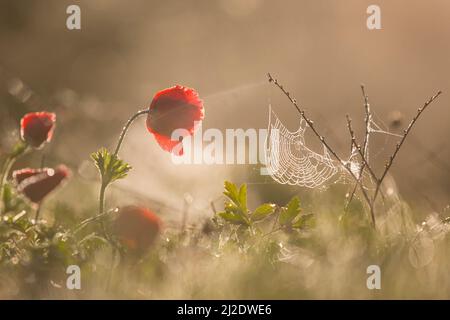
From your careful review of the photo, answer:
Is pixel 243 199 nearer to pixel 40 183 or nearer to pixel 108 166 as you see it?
pixel 108 166

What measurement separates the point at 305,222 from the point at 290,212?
0.18ft

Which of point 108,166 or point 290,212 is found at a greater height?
point 108,166

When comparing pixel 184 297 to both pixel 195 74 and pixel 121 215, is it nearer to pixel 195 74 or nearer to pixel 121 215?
pixel 121 215

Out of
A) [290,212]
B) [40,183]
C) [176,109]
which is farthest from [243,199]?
[40,183]

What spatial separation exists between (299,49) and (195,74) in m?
1.95

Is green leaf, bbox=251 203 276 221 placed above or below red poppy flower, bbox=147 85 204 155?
below

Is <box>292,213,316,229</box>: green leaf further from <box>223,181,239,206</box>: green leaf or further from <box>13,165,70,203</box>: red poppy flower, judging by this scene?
<box>13,165,70,203</box>: red poppy flower

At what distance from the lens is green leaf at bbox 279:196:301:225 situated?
205cm

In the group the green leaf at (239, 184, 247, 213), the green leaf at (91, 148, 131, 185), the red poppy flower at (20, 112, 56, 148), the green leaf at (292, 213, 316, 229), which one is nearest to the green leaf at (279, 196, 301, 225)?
the green leaf at (292, 213, 316, 229)

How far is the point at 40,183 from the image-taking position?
6.37 ft

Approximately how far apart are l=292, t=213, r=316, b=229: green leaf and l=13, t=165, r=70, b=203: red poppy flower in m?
0.71

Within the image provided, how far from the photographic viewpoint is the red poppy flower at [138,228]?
5.83ft

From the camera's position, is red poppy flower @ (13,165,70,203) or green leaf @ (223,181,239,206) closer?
red poppy flower @ (13,165,70,203)

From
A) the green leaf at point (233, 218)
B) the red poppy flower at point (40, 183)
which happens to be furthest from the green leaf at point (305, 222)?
the red poppy flower at point (40, 183)
